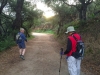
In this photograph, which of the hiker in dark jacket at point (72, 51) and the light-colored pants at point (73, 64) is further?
the light-colored pants at point (73, 64)

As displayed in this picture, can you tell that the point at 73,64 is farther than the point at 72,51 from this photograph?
Yes

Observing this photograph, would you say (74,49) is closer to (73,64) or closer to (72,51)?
(72,51)

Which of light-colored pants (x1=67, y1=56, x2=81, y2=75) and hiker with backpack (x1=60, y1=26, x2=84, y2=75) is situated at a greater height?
hiker with backpack (x1=60, y1=26, x2=84, y2=75)

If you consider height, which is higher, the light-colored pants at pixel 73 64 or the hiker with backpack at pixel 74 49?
the hiker with backpack at pixel 74 49

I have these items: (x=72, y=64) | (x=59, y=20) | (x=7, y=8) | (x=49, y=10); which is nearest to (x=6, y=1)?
(x=7, y=8)

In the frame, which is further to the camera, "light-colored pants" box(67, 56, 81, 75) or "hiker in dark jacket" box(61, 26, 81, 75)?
"light-colored pants" box(67, 56, 81, 75)

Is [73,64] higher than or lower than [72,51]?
lower

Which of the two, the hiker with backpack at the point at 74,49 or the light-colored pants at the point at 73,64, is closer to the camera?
the hiker with backpack at the point at 74,49

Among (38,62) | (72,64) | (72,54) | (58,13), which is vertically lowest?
(38,62)

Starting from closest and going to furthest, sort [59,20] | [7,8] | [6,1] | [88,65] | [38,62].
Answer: [88,65] < [38,62] < [6,1] < [7,8] < [59,20]

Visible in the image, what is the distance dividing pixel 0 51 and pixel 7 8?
11.9 meters

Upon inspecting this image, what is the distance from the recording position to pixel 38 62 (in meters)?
10.2

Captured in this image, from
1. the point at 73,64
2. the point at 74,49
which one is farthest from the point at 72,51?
the point at 73,64

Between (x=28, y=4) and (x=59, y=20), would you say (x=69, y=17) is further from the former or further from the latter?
(x=28, y=4)
